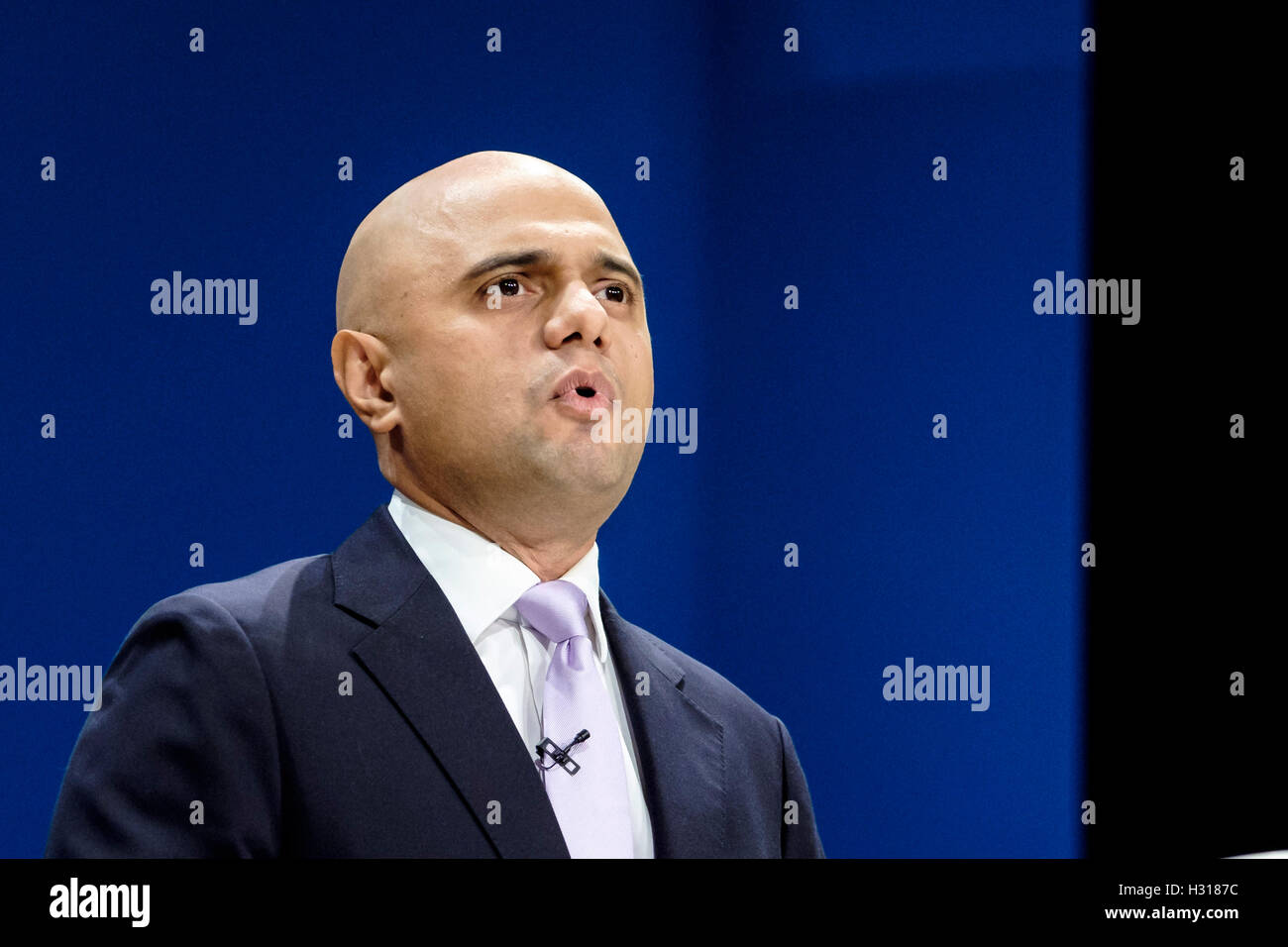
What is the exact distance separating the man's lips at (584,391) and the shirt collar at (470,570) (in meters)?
0.24

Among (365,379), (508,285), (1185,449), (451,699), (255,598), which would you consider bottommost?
(451,699)

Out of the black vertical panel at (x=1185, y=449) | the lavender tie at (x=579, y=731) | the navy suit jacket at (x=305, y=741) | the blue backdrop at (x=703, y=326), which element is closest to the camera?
the navy suit jacket at (x=305, y=741)

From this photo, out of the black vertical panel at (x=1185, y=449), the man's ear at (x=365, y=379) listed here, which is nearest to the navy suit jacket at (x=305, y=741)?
the man's ear at (x=365, y=379)

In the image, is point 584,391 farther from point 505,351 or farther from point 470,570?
point 470,570

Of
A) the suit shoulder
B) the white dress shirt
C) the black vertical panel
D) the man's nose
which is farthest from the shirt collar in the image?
the black vertical panel

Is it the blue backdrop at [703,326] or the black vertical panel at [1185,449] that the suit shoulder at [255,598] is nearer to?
the blue backdrop at [703,326]

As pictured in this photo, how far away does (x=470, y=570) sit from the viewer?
2049mm

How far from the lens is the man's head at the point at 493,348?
80.4 inches

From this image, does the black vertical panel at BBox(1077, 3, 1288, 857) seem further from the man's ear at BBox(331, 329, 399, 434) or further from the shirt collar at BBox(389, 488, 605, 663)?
the man's ear at BBox(331, 329, 399, 434)

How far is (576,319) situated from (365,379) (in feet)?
1.16

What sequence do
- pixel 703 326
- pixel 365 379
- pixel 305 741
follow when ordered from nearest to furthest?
1. pixel 305 741
2. pixel 365 379
3. pixel 703 326

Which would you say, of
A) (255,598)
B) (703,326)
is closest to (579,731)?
(255,598)

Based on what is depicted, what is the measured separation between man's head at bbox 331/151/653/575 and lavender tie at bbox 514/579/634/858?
0.13 metres

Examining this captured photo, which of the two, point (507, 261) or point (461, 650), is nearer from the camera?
point (461, 650)
